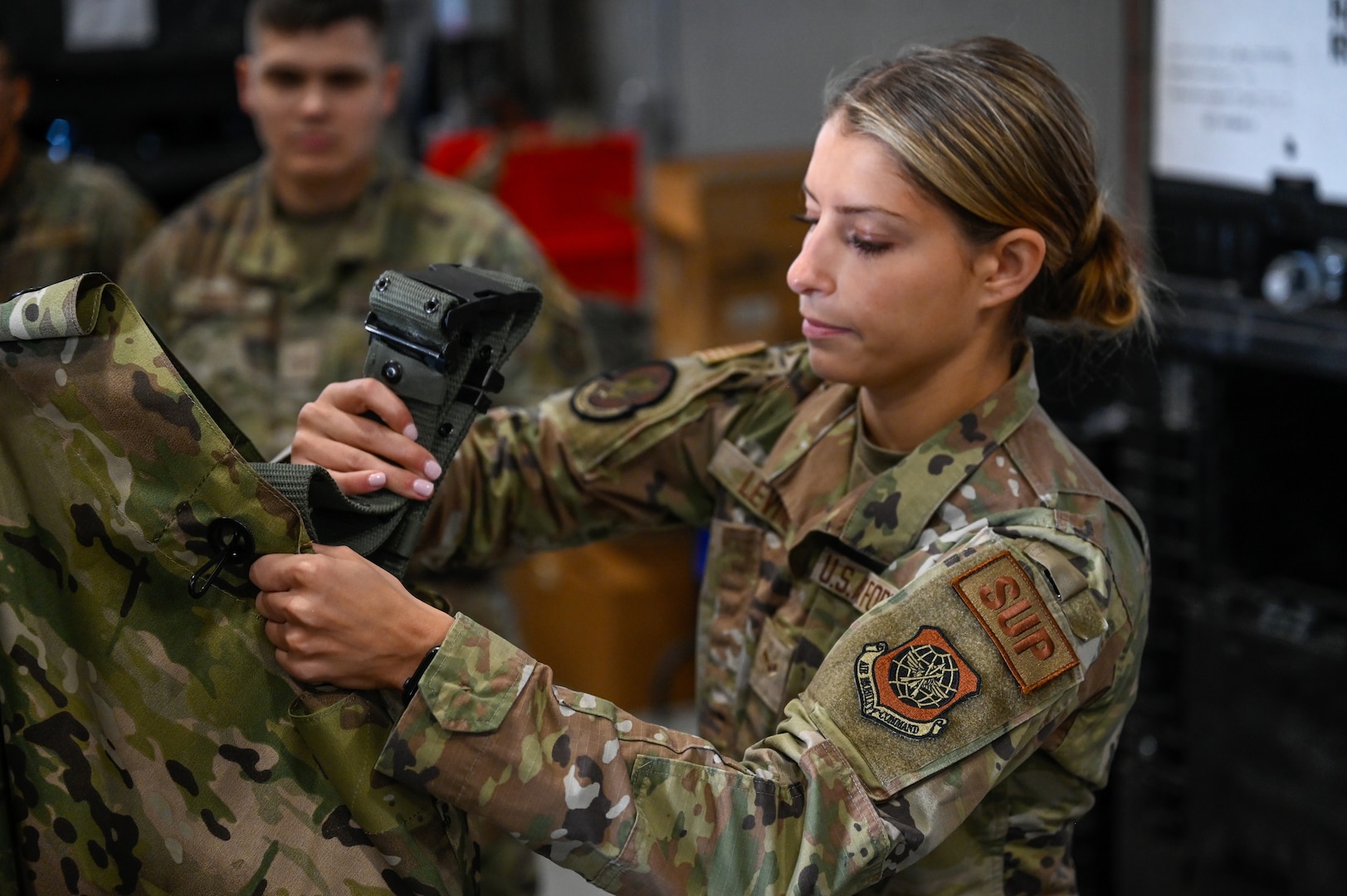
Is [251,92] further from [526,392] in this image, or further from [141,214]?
[526,392]

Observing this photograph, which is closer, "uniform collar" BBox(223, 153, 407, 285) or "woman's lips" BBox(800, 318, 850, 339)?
"woman's lips" BBox(800, 318, 850, 339)

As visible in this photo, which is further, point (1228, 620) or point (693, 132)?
point (693, 132)

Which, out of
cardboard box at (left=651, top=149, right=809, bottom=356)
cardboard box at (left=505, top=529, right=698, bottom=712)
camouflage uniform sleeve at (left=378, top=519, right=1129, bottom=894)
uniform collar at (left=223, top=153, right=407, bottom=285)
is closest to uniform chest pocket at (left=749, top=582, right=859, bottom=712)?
camouflage uniform sleeve at (left=378, top=519, right=1129, bottom=894)

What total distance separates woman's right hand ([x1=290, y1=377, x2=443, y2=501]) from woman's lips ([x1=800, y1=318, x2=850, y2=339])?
34 centimetres

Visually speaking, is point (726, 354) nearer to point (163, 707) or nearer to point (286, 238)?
point (163, 707)

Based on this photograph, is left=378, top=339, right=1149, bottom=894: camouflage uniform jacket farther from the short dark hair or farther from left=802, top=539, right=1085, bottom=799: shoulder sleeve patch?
the short dark hair

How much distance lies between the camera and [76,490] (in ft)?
3.42

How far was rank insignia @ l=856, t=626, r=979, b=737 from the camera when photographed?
1087 mm

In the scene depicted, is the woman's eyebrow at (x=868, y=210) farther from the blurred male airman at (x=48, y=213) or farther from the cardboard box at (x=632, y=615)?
the cardboard box at (x=632, y=615)

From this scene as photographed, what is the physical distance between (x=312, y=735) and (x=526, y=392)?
1320 millimetres

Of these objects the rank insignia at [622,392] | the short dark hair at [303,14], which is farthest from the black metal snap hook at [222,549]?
the short dark hair at [303,14]

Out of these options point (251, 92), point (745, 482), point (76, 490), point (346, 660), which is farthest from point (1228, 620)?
point (251, 92)

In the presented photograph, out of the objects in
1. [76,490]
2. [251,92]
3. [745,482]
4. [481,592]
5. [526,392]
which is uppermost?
[251,92]

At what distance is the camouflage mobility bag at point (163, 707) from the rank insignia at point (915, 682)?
359 mm
